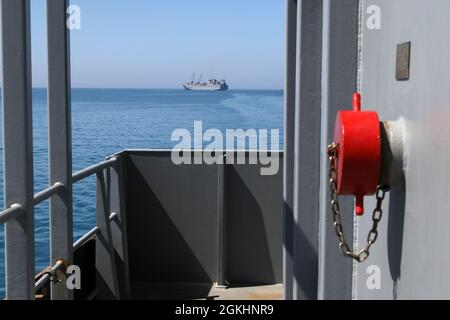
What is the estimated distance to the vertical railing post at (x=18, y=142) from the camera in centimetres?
310

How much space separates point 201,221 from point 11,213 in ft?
9.89

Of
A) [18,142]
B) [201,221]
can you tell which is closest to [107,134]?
[201,221]

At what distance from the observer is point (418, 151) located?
1.50 m

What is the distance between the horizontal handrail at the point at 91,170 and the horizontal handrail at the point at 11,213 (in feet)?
3.47

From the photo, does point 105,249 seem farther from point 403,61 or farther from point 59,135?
point 403,61

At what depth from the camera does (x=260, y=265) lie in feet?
19.3

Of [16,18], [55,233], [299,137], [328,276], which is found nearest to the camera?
[328,276]

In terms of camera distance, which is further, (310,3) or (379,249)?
(310,3)

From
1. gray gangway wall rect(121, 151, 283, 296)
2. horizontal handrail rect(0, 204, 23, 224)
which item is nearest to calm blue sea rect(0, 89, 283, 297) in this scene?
gray gangway wall rect(121, 151, 283, 296)

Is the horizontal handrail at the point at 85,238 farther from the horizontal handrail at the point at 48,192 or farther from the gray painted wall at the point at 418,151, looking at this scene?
the gray painted wall at the point at 418,151

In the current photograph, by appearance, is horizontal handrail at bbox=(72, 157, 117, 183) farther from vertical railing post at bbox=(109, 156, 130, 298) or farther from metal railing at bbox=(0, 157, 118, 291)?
vertical railing post at bbox=(109, 156, 130, 298)

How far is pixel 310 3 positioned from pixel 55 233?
207cm
